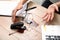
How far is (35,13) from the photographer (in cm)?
148

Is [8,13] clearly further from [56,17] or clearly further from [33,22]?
[56,17]

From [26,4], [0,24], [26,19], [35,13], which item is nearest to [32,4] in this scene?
[26,4]

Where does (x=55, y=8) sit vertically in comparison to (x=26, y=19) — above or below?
above

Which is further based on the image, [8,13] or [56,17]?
[8,13]

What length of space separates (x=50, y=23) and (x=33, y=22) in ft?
0.68

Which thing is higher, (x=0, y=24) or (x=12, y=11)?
(x=12, y=11)

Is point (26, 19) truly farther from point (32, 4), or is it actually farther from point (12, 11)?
point (32, 4)

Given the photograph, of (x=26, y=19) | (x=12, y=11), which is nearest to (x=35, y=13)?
(x=26, y=19)

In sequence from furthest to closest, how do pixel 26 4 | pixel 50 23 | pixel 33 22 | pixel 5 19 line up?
pixel 26 4 → pixel 5 19 → pixel 33 22 → pixel 50 23

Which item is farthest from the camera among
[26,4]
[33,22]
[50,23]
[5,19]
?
[26,4]

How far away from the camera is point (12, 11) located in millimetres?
1507

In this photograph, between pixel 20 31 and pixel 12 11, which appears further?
pixel 12 11

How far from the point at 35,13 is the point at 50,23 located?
338mm

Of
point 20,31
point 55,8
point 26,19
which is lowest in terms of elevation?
point 20,31
